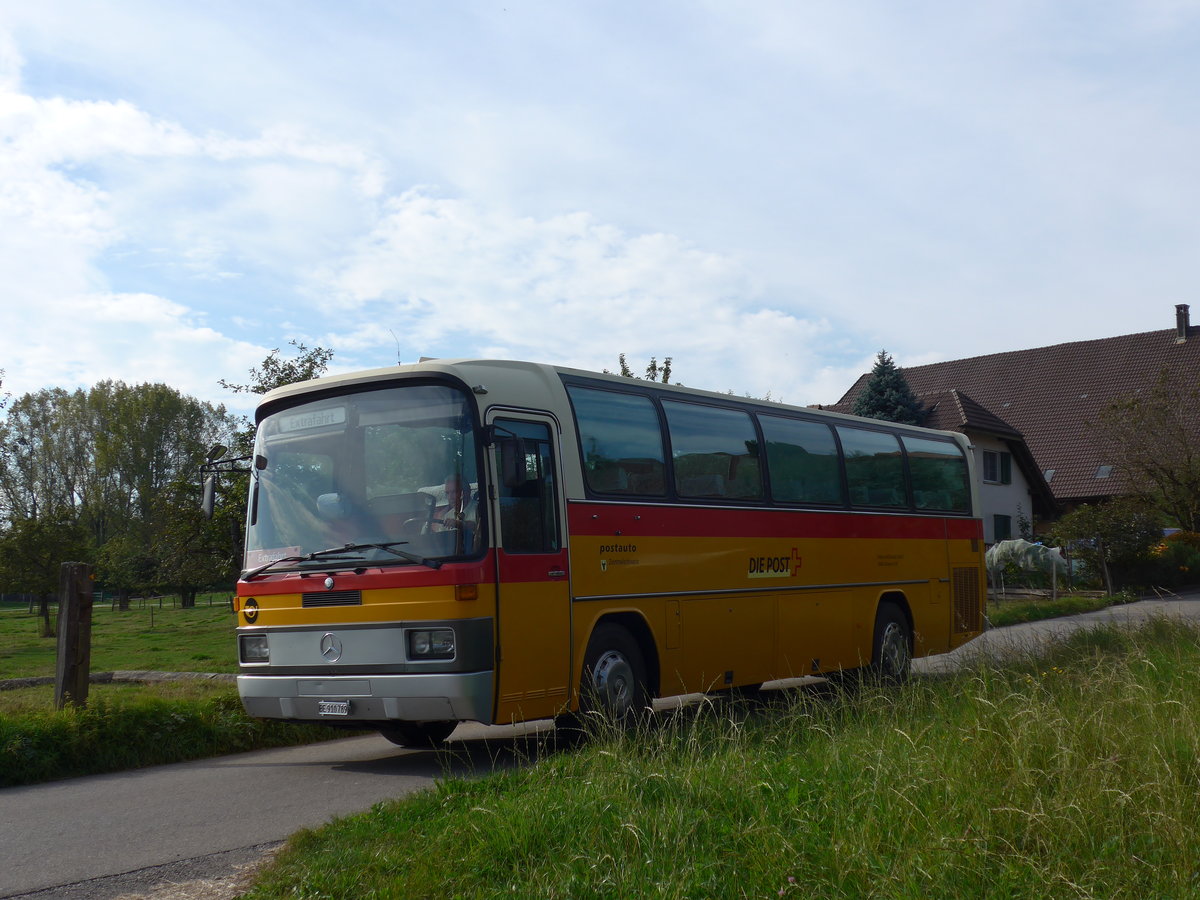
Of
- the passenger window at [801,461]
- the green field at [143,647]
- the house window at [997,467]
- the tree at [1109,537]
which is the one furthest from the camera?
the house window at [997,467]

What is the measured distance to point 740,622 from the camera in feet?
38.0

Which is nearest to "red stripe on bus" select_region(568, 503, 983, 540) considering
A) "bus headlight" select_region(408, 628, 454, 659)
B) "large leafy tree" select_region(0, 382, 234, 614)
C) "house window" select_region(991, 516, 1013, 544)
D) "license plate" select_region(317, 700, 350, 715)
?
"bus headlight" select_region(408, 628, 454, 659)

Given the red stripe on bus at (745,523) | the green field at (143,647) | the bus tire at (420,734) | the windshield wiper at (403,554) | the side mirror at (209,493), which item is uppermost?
the side mirror at (209,493)

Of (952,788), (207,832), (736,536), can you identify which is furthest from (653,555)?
(952,788)

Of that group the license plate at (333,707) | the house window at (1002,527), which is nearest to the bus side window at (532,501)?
the license plate at (333,707)

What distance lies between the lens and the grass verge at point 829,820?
4770 mm

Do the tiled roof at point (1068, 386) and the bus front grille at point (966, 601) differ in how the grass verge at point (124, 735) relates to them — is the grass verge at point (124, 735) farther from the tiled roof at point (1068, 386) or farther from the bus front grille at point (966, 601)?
the tiled roof at point (1068, 386)

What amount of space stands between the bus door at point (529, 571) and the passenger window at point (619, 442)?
52cm

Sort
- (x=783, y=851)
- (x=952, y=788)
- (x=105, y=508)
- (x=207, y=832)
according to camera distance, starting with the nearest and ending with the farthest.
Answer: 1. (x=783, y=851)
2. (x=952, y=788)
3. (x=207, y=832)
4. (x=105, y=508)

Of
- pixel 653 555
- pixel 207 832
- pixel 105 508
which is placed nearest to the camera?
pixel 207 832

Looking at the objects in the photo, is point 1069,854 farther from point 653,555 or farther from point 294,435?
point 294,435

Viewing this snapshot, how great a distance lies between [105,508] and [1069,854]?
272 feet

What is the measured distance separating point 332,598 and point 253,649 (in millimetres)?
1037

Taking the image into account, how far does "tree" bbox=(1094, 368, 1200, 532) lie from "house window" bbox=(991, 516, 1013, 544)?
4.75 meters
